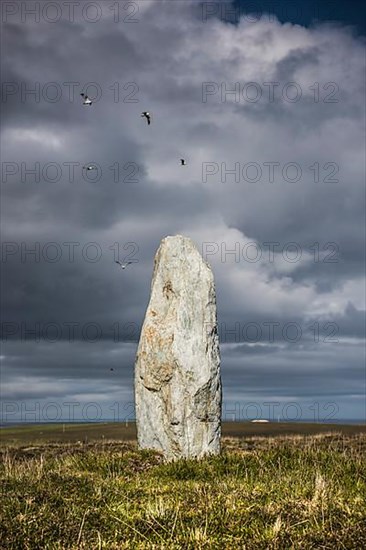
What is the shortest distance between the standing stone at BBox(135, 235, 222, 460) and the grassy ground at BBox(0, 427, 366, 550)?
10.9 feet

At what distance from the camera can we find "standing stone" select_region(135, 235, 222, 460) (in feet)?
63.0

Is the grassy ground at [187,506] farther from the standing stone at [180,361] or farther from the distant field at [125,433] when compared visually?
the distant field at [125,433]

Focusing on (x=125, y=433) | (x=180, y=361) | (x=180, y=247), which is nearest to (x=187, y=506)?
(x=180, y=361)

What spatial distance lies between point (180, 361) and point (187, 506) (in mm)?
9149

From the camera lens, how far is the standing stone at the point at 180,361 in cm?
1920

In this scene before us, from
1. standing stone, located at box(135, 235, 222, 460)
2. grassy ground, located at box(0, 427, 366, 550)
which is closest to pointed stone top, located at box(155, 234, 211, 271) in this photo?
standing stone, located at box(135, 235, 222, 460)

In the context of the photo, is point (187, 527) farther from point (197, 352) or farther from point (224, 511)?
point (197, 352)

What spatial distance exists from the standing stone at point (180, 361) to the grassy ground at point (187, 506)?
10.9ft

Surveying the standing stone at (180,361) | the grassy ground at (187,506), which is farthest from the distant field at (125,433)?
the grassy ground at (187,506)

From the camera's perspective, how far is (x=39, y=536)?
27.7 ft

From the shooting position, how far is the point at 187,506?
10.3 metres

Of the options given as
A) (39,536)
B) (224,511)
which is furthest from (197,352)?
(39,536)

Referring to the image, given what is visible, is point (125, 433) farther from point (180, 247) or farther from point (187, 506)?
point (187, 506)

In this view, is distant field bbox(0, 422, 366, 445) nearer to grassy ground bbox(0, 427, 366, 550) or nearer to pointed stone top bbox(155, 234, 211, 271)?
pointed stone top bbox(155, 234, 211, 271)
